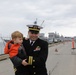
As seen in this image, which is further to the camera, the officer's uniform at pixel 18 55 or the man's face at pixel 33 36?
the man's face at pixel 33 36

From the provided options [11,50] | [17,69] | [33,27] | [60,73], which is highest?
[33,27]

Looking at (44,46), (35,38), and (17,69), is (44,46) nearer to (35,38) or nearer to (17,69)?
(35,38)

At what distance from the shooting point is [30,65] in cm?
486

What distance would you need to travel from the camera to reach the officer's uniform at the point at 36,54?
15.8 ft

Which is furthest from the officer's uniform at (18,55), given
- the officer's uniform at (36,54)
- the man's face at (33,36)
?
the man's face at (33,36)

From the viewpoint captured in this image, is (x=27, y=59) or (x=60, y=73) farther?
(x=60, y=73)

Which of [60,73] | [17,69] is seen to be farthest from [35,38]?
[60,73]

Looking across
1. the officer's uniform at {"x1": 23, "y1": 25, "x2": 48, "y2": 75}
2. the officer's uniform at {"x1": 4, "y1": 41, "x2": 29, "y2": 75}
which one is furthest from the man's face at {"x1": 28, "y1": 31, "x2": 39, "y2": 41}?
the officer's uniform at {"x1": 4, "y1": 41, "x2": 29, "y2": 75}

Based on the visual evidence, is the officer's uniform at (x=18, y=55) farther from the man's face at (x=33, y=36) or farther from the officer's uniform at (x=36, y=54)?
the man's face at (x=33, y=36)

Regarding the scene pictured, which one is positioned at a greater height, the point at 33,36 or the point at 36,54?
the point at 33,36

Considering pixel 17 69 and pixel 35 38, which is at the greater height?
pixel 35 38

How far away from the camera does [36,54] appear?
4887 millimetres

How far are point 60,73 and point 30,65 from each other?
8835 mm

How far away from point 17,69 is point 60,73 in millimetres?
8800
